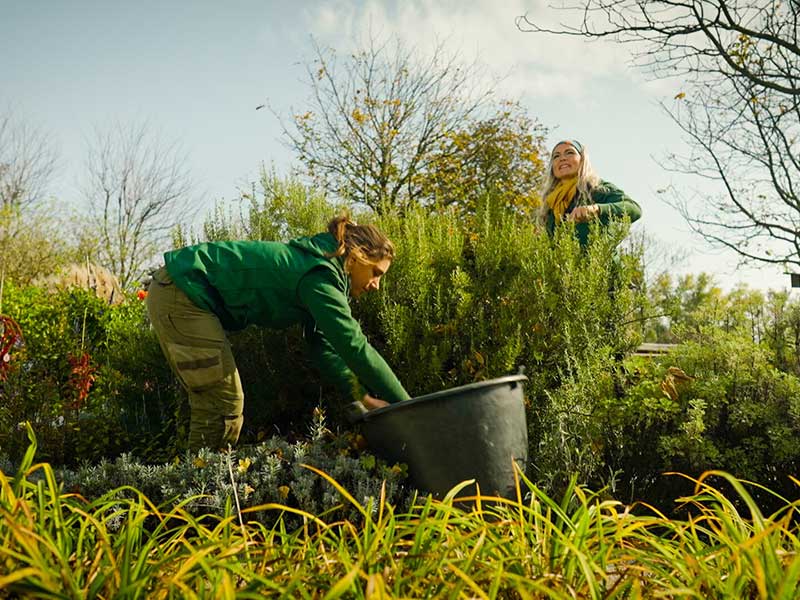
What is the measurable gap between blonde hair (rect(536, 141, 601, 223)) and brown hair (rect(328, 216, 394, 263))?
5.86 feet

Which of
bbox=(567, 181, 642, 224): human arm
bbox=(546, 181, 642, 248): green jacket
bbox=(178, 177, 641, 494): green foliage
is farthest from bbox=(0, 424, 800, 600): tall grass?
bbox=(546, 181, 642, 248): green jacket

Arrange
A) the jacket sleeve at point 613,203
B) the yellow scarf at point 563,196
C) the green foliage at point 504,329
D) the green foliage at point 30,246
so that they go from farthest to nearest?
the green foliage at point 30,246
the yellow scarf at point 563,196
the jacket sleeve at point 613,203
the green foliage at point 504,329

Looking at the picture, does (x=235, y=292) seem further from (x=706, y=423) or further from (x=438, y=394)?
(x=706, y=423)

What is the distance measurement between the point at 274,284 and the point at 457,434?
42.8 inches

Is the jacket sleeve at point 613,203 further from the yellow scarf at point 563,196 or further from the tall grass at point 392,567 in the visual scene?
the tall grass at point 392,567

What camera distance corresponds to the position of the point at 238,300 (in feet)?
10.3

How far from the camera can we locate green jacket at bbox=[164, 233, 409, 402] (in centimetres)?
292

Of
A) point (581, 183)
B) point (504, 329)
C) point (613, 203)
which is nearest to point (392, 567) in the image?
point (504, 329)

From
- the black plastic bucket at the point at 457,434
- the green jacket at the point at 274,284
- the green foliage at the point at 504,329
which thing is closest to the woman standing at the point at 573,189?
the green foliage at the point at 504,329

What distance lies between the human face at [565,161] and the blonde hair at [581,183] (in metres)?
0.02

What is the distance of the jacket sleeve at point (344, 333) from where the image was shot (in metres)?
2.82

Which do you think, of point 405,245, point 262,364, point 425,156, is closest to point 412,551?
point 405,245

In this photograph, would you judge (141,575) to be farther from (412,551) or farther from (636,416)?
(636,416)

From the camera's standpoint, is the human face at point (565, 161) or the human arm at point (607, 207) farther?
the human face at point (565, 161)
